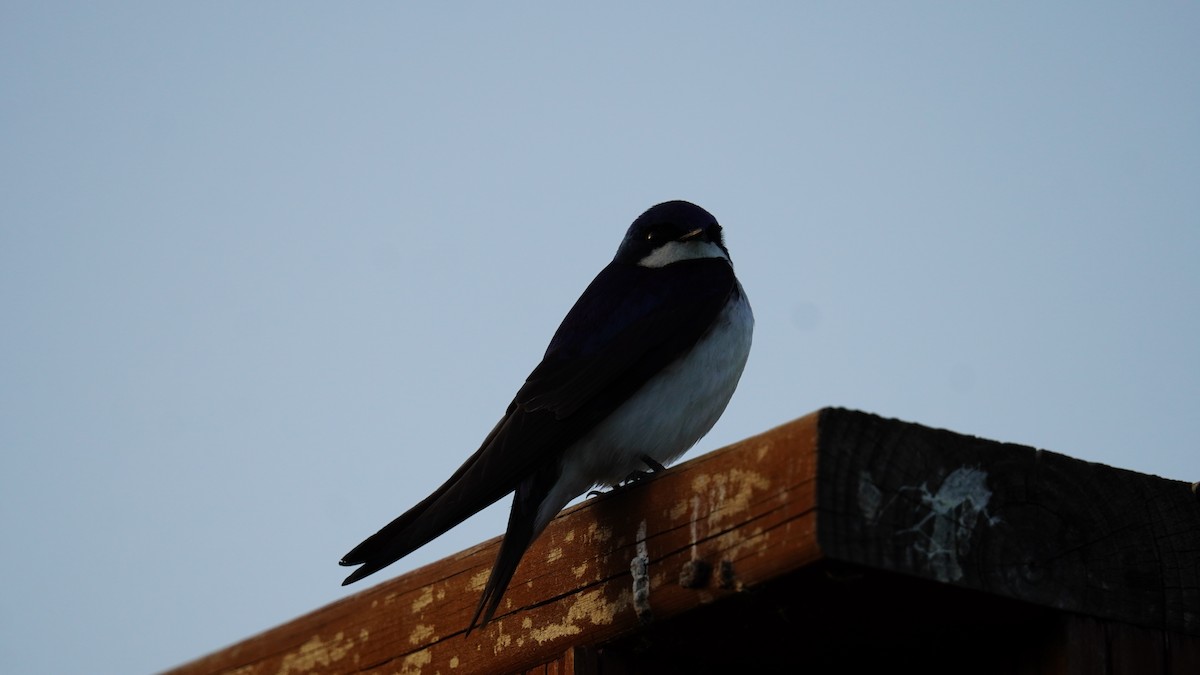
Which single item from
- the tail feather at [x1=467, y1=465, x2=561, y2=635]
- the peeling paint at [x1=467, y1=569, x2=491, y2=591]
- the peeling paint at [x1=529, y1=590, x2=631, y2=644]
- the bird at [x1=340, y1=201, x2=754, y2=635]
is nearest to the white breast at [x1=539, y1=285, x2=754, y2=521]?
the bird at [x1=340, y1=201, x2=754, y2=635]

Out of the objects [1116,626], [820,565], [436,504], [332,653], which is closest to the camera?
[820,565]

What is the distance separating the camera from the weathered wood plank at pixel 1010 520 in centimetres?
168

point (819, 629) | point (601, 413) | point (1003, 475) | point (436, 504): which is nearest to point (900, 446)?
point (1003, 475)

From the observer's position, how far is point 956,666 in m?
1.98

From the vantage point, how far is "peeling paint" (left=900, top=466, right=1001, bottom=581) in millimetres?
1689

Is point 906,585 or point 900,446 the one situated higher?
point 900,446

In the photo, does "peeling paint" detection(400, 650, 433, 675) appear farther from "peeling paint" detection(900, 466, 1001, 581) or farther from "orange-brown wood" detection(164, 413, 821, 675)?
"peeling paint" detection(900, 466, 1001, 581)

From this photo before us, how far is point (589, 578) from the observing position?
2117 millimetres

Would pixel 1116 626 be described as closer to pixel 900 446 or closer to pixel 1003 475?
pixel 1003 475

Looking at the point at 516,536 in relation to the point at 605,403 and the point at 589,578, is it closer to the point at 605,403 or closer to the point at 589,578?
the point at 589,578

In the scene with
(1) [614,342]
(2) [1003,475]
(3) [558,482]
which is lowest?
(2) [1003,475]

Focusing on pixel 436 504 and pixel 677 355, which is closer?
pixel 436 504

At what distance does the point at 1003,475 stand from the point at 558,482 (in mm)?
946

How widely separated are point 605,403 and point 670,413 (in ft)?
0.60
